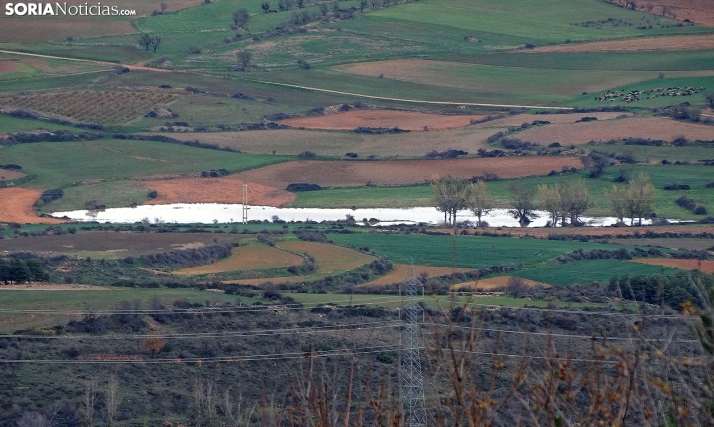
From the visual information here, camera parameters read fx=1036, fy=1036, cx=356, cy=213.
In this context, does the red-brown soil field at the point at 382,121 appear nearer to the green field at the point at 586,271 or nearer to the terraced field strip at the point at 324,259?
the terraced field strip at the point at 324,259

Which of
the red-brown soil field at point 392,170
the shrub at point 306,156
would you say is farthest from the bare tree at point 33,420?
the shrub at point 306,156

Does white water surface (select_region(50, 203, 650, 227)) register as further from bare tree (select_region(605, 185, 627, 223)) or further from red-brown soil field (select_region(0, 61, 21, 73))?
red-brown soil field (select_region(0, 61, 21, 73))

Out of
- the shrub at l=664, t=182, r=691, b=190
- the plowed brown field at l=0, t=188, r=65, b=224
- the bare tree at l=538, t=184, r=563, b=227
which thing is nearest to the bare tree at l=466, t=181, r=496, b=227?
the bare tree at l=538, t=184, r=563, b=227

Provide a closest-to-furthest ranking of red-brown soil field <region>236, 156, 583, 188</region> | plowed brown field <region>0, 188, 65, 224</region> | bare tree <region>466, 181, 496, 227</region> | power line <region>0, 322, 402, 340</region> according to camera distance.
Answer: power line <region>0, 322, 402, 340</region>, plowed brown field <region>0, 188, 65, 224</region>, bare tree <region>466, 181, 496, 227</region>, red-brown soil field <region>236, 156, 583, 188</region>

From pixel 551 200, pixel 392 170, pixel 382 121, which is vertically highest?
pixel 382 121

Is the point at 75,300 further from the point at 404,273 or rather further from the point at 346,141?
the point at 346,141

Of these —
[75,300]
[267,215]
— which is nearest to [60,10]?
[267,215]
